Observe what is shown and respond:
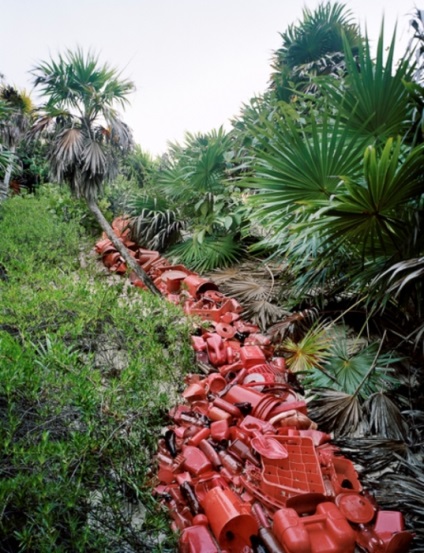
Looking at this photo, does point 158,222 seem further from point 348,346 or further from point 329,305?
point 348,346

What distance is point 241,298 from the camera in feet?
12.0

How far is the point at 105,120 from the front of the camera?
505 centimetres

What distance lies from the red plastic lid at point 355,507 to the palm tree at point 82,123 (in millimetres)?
3771

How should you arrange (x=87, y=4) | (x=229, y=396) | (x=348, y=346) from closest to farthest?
(x=229, y=396), (x=348, y=346), (x=87, y=4)

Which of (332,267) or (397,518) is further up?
(332,267)

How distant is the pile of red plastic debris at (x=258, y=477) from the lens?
1.26m

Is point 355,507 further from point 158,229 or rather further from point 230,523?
point 158,229

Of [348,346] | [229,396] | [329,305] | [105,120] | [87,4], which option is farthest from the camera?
[87,4]

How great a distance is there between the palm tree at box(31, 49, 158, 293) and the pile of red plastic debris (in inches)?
115

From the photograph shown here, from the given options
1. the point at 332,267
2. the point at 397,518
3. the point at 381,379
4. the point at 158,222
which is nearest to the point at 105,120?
the point at 158,222

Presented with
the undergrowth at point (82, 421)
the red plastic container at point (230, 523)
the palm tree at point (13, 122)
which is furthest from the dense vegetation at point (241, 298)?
the palm tree at point (13, 122)

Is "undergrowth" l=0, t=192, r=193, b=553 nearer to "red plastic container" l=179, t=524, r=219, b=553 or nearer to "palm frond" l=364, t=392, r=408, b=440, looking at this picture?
"red plastic container" l=179, t=524, r=219, b=553

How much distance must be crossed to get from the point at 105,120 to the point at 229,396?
188 inches

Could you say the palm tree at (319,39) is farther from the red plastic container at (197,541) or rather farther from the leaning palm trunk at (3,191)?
the red plastic container at (197,541)
